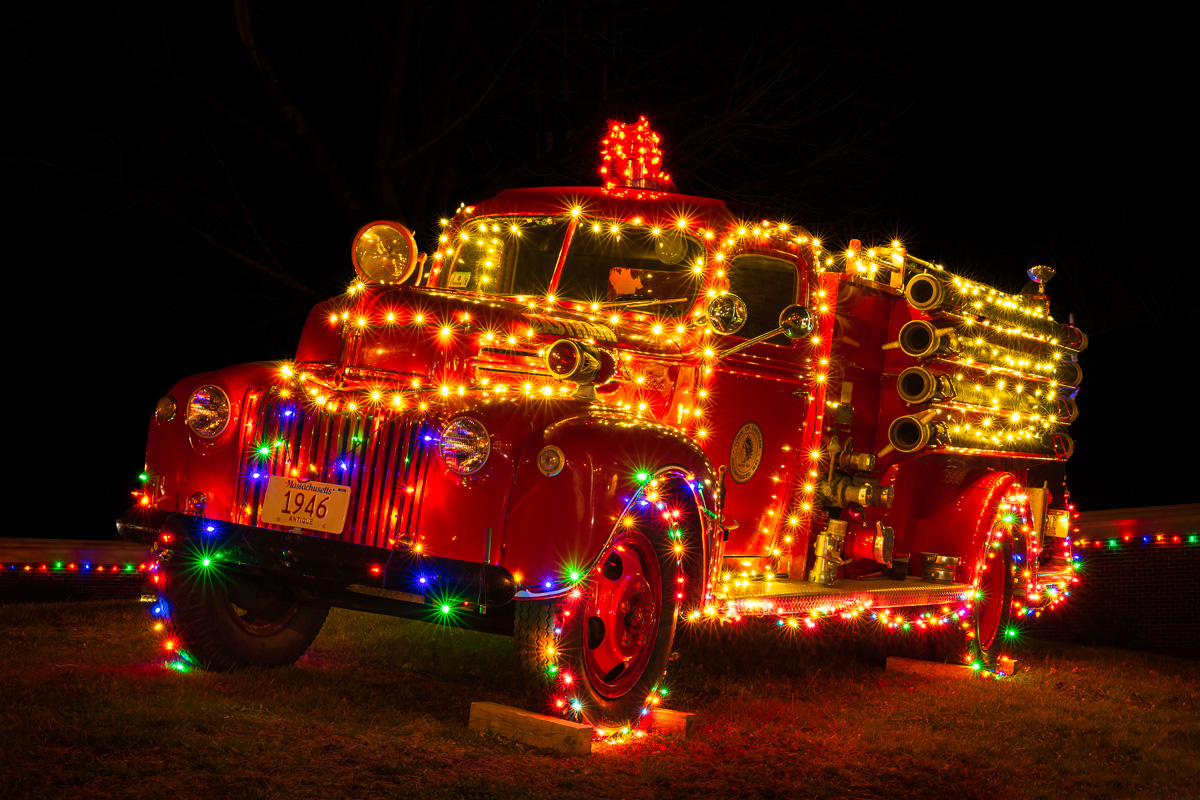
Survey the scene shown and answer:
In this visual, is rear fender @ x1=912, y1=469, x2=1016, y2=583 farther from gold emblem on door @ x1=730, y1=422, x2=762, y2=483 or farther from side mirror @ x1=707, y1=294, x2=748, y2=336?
side mirror @ x1=707, y1=294, x2=748, y2=336

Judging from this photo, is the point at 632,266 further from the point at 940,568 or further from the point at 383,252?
the point at 940,568

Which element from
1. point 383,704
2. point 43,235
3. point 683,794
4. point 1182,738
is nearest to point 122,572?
point 383,704

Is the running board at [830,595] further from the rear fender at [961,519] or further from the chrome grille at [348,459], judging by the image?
the chrome grille at [348,459]

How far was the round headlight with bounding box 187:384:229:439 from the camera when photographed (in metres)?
5.64

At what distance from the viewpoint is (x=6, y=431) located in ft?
46.7

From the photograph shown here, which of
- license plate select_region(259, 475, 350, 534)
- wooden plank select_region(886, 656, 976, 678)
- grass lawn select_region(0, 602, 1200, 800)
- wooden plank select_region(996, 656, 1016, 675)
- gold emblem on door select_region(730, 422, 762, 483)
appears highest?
gold emblem on door select_region(730, 422, 762, 483)

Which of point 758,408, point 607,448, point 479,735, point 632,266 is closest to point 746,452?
point 758,408

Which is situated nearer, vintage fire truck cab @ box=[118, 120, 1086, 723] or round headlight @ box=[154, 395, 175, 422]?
vintage fire truck cab @ box=[118, 120, 1086, 723]

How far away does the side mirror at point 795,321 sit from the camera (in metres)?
6.25

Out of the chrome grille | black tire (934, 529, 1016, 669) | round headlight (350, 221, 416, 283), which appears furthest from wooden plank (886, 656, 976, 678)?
the chrome grille

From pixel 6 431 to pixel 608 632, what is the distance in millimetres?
11069

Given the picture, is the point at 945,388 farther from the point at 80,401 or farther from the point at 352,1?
the point at 80,401

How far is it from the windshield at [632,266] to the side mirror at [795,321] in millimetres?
571

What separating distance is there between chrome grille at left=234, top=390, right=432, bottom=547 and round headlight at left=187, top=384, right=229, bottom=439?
12cm
